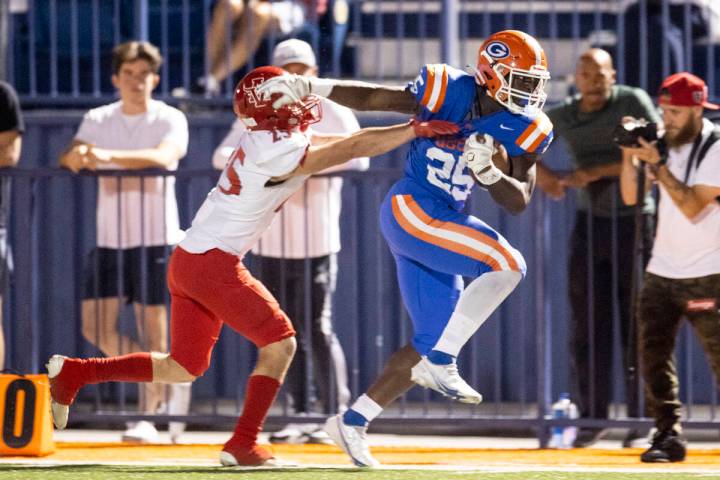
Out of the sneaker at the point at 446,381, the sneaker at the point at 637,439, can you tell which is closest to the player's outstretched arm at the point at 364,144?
the sneaker at the point at 446,381

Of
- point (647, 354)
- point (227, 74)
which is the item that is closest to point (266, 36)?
point (227, 74)

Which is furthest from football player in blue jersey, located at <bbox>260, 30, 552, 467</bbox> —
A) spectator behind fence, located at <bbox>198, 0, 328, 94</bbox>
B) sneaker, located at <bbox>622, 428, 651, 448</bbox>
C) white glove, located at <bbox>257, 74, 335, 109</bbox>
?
spectator behind fence, located at <bbox>198, 0, 328, 94</bbox>

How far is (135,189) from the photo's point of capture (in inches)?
366

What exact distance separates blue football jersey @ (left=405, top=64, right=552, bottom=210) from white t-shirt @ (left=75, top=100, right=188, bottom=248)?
7.56 feet

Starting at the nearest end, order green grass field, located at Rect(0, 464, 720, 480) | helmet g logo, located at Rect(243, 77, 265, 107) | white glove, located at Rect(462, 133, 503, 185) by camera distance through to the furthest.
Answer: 1. white glove, located at Rect(462, 133, 503, 185)
2. green grass field, located at Rect(0, 464, 720, 480)
3. helmet g logo, located at Rect(243, 77, 265, 107)

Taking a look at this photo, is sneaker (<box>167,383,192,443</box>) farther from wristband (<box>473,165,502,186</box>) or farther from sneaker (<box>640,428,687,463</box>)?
wristband (<box>473,165,502,186</box>)

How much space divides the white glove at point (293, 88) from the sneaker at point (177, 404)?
106 inches

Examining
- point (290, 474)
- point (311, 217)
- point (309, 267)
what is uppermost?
point (311, 217)

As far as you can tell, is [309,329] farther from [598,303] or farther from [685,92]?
[685,92]

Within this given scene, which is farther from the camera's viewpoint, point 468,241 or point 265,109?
point 265,109

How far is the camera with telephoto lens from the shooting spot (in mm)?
8086

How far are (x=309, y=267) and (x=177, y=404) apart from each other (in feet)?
3.43

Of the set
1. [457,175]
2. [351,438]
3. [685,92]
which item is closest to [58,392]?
[351,438]

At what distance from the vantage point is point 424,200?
7297mm
